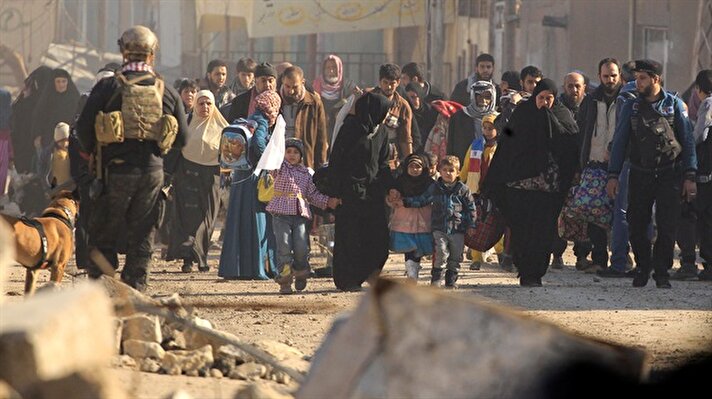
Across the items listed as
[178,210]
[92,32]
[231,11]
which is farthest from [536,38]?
[92,32]

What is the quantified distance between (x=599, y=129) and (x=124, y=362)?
7499 mm

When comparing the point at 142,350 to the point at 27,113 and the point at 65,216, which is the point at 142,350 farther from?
the point at 27,113

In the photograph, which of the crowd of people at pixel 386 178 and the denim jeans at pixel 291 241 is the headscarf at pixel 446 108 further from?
the denim jeans at pixel 291 241

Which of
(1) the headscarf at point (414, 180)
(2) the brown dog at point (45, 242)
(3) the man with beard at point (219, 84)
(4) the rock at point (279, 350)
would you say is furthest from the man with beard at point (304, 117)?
(4) the rock at point (279, 350)

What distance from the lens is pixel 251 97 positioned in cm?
1515

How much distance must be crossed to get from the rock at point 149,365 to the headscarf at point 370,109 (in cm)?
494

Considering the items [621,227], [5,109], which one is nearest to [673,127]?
[621,227]

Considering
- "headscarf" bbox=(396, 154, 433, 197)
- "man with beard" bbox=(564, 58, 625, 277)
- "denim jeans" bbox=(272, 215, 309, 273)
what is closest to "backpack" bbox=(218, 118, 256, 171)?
"denim jeans" bbox=(272, 215, 309, 273)

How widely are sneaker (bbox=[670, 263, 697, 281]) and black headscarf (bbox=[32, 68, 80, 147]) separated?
24.9ft

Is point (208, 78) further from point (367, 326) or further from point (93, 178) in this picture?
point (367, 326)

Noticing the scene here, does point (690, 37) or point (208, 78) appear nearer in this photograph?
point (208, 78)

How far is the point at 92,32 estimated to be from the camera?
56.3 metres

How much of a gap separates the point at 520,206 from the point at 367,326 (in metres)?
8.44

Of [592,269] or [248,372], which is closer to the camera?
[248,372]
